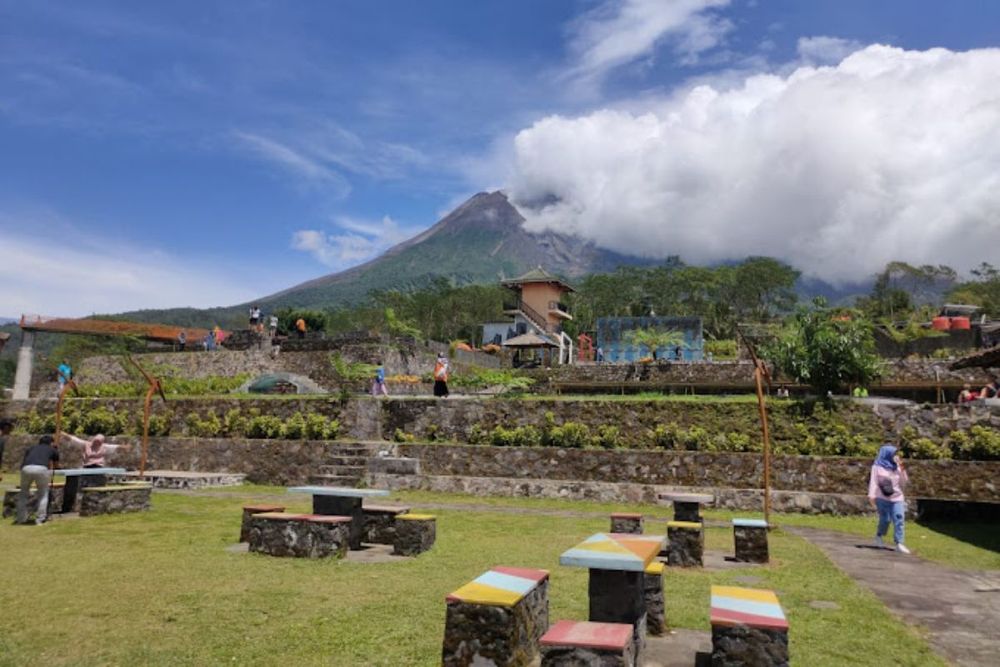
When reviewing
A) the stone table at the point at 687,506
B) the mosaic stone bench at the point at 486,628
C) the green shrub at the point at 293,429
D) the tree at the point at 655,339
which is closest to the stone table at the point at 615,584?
the mosaic stone bench at the point at 486,628

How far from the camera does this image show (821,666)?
13.7ft

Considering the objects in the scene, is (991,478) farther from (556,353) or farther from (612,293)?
(612,293)

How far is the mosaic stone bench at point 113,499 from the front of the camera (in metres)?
10.3

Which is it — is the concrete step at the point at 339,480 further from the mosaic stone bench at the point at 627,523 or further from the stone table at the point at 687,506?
the mosaic stone bench at the point at 627,523

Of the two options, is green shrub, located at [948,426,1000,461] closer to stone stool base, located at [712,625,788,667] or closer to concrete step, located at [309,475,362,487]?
stone stool base, located at [712,625,788,667]

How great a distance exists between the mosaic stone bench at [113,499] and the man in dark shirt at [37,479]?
819mm

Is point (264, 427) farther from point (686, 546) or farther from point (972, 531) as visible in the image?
point (972, 531)

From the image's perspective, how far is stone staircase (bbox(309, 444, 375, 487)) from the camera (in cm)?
1422

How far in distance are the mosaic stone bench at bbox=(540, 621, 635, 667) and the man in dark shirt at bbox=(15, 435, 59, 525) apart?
30.0 ft

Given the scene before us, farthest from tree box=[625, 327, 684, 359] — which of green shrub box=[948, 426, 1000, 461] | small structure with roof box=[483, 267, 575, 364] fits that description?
green shrub box=[948, 426, 1000, 461]

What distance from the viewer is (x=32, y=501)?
9.38 m

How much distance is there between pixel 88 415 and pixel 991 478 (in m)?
23.3

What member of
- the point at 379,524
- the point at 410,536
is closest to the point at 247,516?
the point at 379,524

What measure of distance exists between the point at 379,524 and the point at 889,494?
7218mm
